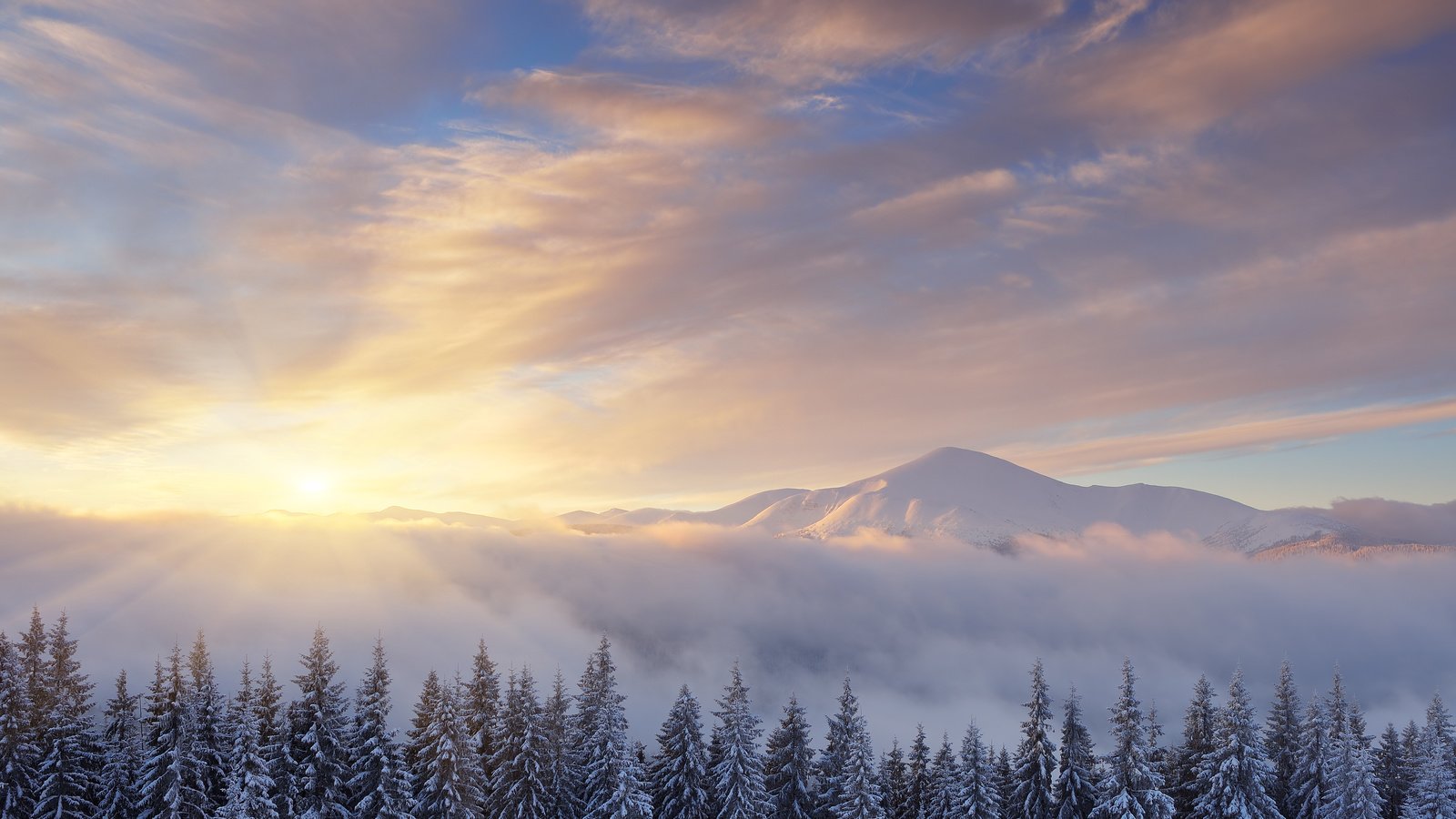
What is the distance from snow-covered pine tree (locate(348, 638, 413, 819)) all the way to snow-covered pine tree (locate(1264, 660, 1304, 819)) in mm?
61873

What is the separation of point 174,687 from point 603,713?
1038 inches

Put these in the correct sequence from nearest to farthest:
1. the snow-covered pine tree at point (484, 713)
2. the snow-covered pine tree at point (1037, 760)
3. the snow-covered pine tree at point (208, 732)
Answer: the snow-covered pine tree at point (208, 732)
the snow-covered pine tree at point (1037, 760)
the snow-covered pine tree at point (484, 713)

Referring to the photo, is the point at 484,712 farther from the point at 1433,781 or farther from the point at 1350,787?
the point at 1433,781

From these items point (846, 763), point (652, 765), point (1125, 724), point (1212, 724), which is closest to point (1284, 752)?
point (1212, 724)

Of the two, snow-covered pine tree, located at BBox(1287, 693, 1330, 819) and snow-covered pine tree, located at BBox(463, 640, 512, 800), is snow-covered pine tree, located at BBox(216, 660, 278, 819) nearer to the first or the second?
snow-covered pine tree, located at BBox(463, 640, 512, 800)

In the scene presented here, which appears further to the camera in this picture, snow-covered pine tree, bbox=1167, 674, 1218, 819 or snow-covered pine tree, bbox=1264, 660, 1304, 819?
snow-covered pine tree, bbox=1264, 660, 1304, 819

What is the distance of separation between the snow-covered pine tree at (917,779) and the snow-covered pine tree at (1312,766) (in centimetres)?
2618

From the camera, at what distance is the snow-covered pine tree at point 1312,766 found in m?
61.2

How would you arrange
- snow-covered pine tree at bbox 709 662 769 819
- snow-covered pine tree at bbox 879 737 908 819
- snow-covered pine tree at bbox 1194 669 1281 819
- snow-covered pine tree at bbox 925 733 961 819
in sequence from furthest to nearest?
1. snow-covered pine tree at bbox 879 737 908 819
2. snow-covered pine tree at bbox 925 733 961 819
3. snow-covered pine tree at bbox 709 662 769 819
4. snow-covered pine tree at bbox 1194 669 1281 819

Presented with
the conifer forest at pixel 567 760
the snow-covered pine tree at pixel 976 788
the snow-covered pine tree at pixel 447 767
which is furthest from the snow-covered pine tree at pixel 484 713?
the snow-covered pine tree at pixel 976 788

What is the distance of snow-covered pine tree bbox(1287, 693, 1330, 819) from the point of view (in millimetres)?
61188

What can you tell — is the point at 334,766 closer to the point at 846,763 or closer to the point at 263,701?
the point at 263,701

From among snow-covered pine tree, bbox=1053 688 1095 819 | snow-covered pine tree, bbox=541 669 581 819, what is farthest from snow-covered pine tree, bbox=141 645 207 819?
snow-covered pine tree, bbox=1053 688 1095 819

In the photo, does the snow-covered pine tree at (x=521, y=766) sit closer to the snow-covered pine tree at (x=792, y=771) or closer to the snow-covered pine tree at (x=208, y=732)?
the snow-covered pine tree at (x=792, y=771)
